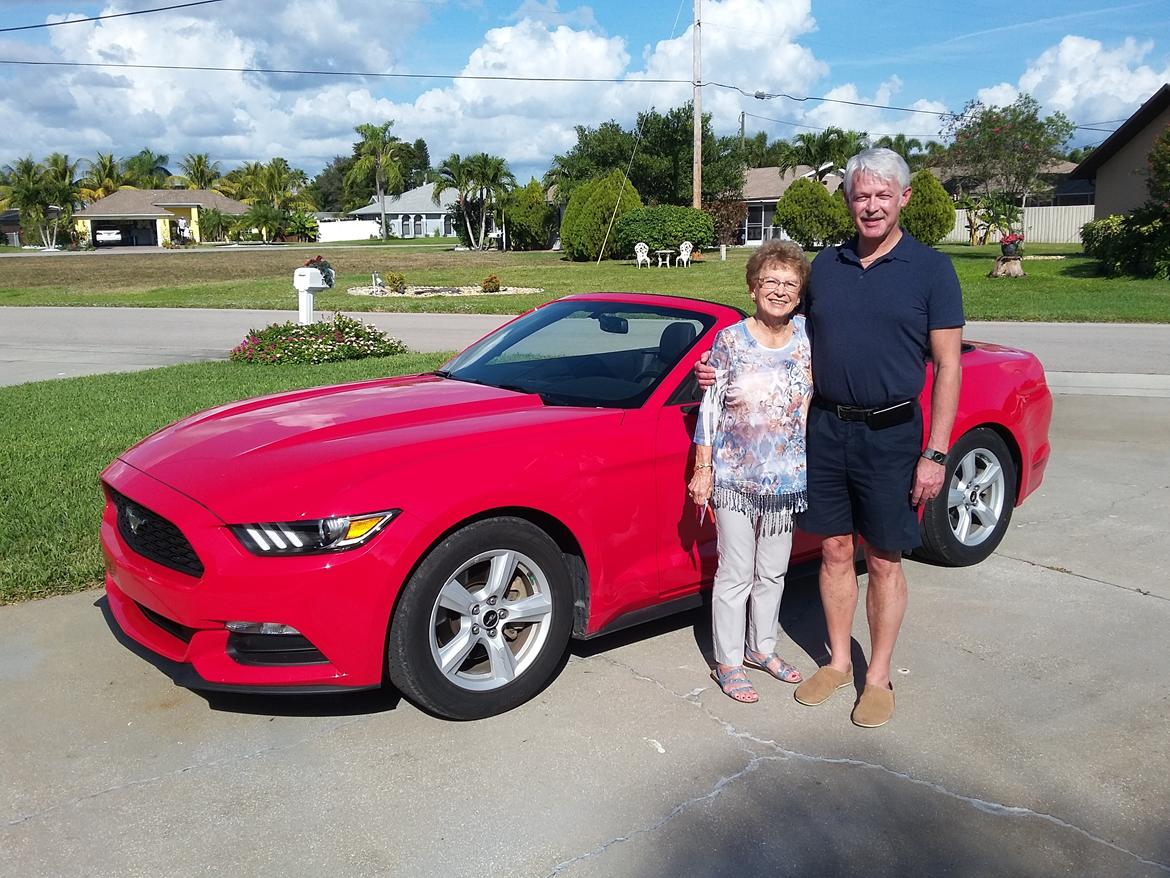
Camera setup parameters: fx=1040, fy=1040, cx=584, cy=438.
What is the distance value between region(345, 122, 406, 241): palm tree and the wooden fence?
55439 millimetres

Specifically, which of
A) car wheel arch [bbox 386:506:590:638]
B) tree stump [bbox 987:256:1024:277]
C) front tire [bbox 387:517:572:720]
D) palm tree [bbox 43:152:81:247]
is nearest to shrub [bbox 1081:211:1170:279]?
tree stump [bbox 987:256:1024:277]

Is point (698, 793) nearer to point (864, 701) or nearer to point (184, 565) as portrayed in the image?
point (864, 701)

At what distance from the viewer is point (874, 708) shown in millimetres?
3730

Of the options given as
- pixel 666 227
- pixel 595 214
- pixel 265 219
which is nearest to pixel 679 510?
pixel 666 227

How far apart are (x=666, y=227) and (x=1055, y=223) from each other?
21.0 m

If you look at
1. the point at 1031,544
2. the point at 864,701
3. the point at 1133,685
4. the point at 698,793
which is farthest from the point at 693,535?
the point at 1031,544

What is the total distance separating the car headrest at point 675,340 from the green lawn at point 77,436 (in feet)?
9.88

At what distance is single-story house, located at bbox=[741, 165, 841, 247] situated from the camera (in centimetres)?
6216

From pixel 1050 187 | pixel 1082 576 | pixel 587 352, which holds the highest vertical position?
pixel 1050 187

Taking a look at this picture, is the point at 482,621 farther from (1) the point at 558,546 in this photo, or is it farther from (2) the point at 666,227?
(2) the point at 666,227

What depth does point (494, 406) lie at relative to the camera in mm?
4230

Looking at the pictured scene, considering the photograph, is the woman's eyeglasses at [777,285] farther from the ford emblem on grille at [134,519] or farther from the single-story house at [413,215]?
the single-story house at [413,215]

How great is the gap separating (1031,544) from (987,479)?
712 mm

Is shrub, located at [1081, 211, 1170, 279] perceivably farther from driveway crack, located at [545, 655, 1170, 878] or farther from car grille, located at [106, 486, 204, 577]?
car grille, located at [106, 486, 204, 577]
